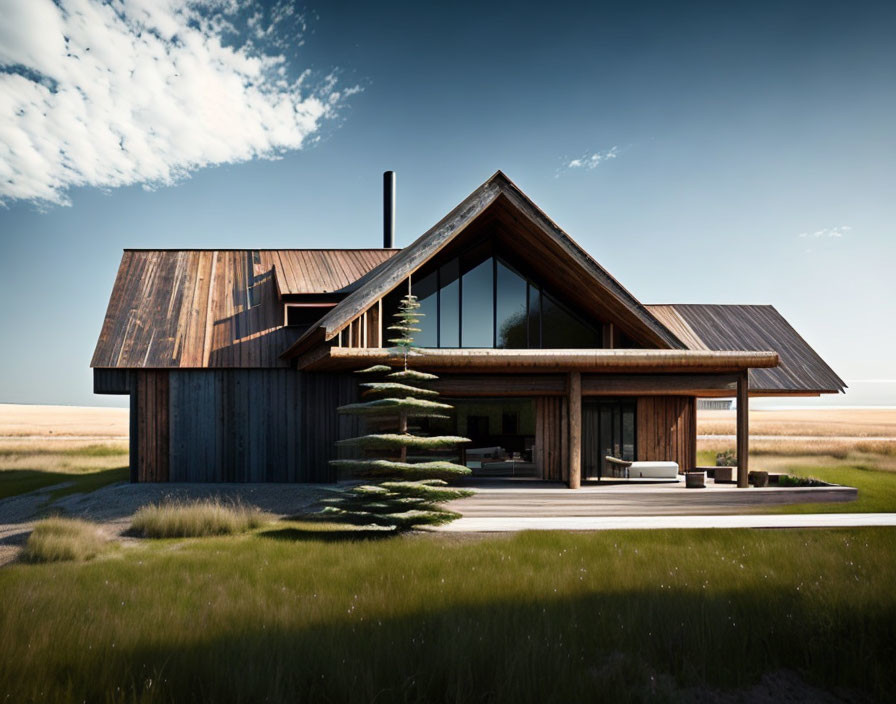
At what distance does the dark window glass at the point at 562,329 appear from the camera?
47.6 ft

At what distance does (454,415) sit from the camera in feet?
60.2

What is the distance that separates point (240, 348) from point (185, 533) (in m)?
6.85

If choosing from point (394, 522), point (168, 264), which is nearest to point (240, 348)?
point (168, 264)

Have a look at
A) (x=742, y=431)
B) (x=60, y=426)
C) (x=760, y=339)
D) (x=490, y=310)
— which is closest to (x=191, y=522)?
(x=490, y=310)

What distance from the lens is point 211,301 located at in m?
17.7

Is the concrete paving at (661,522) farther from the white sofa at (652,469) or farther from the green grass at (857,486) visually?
the white sofa at (652,469)

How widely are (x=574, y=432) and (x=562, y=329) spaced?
301cm

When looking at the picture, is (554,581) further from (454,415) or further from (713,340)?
(713,340)

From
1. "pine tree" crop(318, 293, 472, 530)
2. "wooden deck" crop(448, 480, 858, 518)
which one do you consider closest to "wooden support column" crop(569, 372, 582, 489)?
"wooden deck" crop(448, 480, 858, 518)

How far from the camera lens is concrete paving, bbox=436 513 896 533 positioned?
1066cm

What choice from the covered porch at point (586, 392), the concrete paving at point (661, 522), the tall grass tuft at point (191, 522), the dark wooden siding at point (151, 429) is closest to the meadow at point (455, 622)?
the tall grass tuft at point (191, 522)

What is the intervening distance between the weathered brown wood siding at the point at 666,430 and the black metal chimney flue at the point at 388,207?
10.7 m

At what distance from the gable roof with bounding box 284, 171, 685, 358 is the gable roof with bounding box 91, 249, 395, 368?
4137 millimetres

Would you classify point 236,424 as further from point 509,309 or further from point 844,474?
point 844,474
